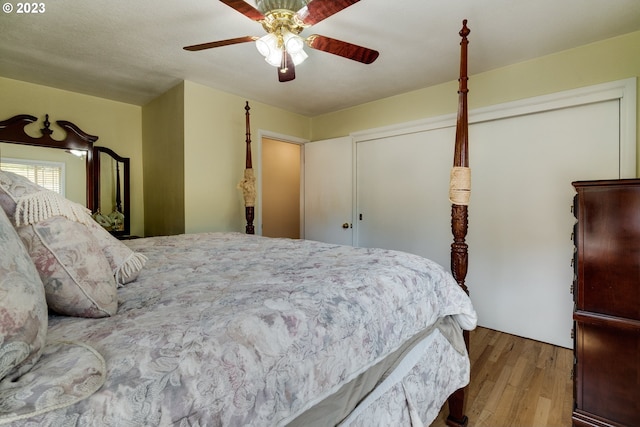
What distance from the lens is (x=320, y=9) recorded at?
1.41 metres

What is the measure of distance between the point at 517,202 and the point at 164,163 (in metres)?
3.52

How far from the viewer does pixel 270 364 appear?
63cm

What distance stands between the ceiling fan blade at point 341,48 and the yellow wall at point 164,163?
176 centimetres

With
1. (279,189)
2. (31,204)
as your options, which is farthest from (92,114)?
(31,204)

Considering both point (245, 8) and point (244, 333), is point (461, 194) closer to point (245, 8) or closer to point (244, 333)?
point (244, 333)

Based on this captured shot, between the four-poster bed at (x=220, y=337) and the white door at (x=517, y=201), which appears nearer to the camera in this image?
the four-poster bed at (x=220, y=337)

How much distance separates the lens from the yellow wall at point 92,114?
8.95ft

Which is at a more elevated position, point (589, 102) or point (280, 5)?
point (280, 5)

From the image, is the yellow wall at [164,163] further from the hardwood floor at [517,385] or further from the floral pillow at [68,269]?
the hardwood floor at [517,385]

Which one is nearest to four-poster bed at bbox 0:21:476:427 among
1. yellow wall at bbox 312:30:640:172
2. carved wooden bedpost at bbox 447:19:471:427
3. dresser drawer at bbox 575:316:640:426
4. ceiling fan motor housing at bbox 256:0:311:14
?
carved wooden bedpost at bbox 447:19:471:427

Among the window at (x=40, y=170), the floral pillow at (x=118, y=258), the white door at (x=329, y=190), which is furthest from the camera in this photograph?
the white door at (x=329, y=190)

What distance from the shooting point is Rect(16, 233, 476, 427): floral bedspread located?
490 mm

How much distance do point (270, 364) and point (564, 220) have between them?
2655 millimetres

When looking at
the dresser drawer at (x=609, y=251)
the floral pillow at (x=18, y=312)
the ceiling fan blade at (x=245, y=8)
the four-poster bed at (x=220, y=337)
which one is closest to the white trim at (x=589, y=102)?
the dresser drawer at (x=609, y=251)
